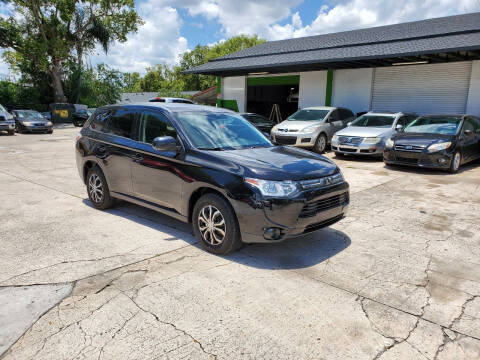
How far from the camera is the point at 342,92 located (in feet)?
59.9

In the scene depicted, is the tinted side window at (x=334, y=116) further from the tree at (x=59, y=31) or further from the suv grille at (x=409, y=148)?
the tree at (x=59, y=31)

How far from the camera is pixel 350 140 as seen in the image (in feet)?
37.9

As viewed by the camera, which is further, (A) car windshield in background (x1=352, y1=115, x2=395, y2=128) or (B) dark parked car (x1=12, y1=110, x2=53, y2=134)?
(B) dark parked car (x1=12, y1=110, x2=53, y2=134)

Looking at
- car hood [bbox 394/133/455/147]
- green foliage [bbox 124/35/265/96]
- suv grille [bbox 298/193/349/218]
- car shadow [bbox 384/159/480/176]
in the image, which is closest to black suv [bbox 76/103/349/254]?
suv grille [bbox 298/193/349/218]

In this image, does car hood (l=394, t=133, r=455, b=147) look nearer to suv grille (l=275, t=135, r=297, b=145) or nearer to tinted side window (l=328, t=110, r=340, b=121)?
suv grille (l=275, t=135, r=297, b=145)

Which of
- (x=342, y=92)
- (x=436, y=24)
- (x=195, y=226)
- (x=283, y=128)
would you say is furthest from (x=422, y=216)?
(x=436, y=24)

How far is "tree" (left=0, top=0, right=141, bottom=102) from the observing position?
27.8 metres

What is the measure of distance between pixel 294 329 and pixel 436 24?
19871 mm

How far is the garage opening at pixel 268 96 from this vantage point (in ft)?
73.7

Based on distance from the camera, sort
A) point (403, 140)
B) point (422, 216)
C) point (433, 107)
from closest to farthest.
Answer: point (422, 216), point (403, 140), point (433, 107)

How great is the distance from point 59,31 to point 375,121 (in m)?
27.3

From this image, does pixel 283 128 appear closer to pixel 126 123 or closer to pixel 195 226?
pixel 126 123

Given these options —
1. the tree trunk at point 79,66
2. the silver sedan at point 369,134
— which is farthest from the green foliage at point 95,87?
the silver sedan at point 369,134

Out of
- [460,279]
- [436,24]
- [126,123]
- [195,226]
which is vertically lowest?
[460,279]
